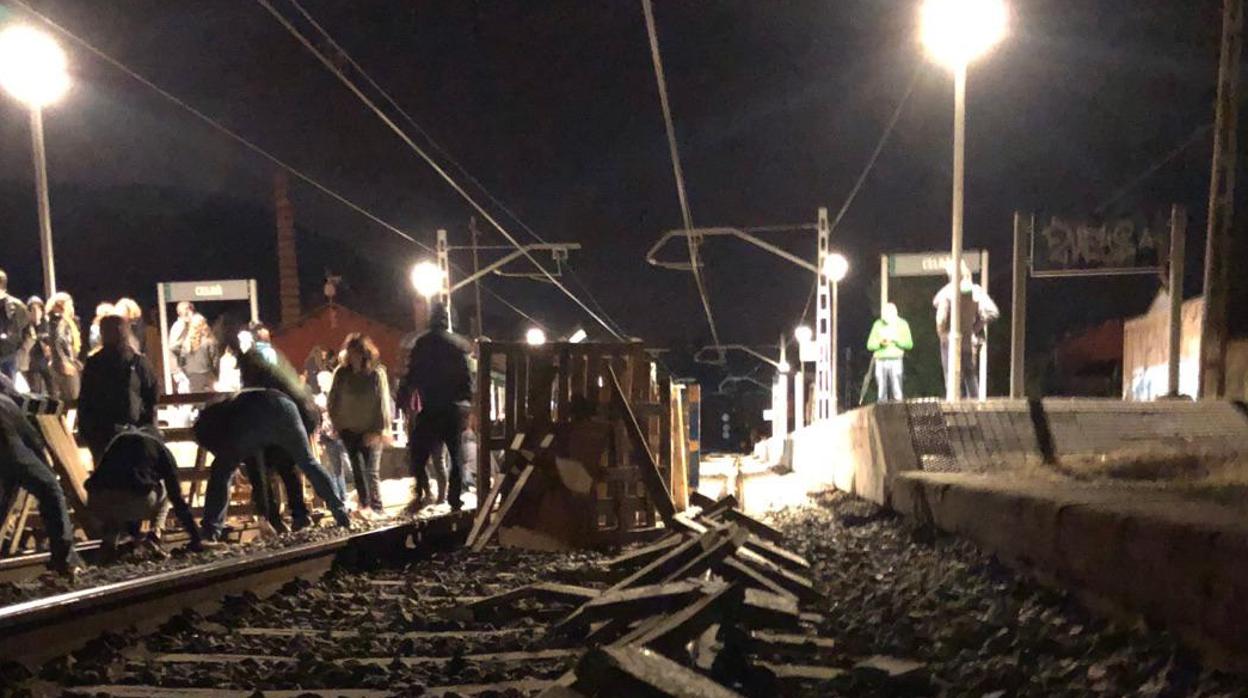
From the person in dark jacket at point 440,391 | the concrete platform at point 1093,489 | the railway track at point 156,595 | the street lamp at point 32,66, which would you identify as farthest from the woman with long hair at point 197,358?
the concrete platform at point 1093,489

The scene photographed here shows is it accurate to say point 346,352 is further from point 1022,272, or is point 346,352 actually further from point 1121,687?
point 1022,272

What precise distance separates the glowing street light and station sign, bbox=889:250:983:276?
1118 cm

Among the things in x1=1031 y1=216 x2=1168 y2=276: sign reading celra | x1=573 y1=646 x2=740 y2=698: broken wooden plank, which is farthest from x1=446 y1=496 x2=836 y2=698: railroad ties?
x1=1031 y1=216 x2=1168 y2=276: sign reading celra

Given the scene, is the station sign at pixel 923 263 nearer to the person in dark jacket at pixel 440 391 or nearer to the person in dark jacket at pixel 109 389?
the person in dark jacket at pixel 440 391

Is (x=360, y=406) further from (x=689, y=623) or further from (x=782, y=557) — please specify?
(x=689, y=623)

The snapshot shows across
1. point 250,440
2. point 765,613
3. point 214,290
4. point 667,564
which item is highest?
point 214,290

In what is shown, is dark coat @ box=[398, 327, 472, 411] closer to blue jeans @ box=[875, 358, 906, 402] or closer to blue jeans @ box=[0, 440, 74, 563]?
blue jeans @ box=[0, 440, 74, 563]

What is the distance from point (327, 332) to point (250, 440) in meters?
33.2

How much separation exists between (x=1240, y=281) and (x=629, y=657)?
1658 centimetres

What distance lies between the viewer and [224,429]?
6441 mm

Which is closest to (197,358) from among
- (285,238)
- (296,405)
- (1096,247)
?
(296,405)

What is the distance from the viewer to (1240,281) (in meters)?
14.3

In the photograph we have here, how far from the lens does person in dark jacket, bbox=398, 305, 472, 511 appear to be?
7723mm

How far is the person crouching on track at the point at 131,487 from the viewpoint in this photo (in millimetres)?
5668
